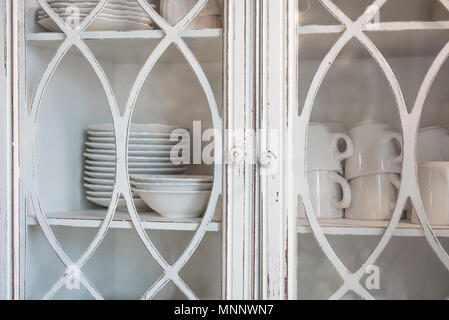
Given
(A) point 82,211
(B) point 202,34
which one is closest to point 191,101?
(B) point 202,34

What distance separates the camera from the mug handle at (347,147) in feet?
3.21

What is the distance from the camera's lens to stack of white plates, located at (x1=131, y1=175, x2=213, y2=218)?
3.33ft

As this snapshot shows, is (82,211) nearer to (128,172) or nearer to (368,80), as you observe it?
(128,172)

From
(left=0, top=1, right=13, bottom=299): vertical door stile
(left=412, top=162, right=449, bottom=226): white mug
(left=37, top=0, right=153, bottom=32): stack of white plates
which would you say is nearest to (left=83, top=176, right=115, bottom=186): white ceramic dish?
(left=0, top=1, right=13, bottom=299): vertical door stile

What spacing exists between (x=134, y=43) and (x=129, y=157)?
196 mm

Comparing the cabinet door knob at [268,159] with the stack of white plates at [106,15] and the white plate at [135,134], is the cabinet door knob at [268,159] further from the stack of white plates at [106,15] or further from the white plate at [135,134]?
the stack of white plates at [106,15]

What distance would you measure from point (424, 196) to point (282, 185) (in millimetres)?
223

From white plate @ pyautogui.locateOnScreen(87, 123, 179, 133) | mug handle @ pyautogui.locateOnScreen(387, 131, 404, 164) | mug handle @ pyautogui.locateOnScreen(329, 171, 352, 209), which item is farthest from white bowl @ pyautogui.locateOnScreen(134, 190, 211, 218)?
mug handle @ pyautogui.locateOnScreen(387, 131, 404, 164)

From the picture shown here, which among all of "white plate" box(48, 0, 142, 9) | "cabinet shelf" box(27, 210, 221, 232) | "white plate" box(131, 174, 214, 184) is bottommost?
"cabinet shelf" box(27, 210, 221, 232)

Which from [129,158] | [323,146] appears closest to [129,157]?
[129,158]

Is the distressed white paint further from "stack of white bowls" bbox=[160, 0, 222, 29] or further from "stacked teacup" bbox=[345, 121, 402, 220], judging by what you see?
"stacked teacup" bbox=[345, 121, 402, 220]

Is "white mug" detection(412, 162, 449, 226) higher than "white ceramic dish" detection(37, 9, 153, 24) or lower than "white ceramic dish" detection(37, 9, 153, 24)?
lower

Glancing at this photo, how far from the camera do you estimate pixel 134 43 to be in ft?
3.40

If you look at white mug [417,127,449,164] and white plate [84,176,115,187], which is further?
white plate [84,176,115,187]
